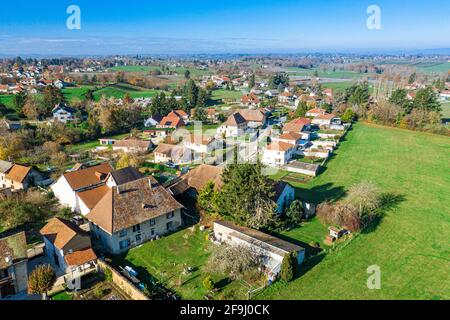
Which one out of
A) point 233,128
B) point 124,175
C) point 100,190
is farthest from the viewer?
point 233,128

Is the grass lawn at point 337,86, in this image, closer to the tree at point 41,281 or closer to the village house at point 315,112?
the village house at point 315,112

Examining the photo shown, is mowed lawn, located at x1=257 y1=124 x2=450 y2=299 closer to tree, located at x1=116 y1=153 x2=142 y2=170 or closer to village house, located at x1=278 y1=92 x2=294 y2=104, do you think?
tree, located at x1=116 y1=153 x2=142 y2=170

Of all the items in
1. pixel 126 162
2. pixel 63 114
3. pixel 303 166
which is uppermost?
pixel 63 114

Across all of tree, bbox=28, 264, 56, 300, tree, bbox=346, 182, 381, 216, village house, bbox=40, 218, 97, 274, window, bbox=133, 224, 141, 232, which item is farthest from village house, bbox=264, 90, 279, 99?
tree, bbox=28, 264, 56, 300

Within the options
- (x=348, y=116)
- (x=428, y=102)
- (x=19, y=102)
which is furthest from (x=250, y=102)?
(x=19, y=102)

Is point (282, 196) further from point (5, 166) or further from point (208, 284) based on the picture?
point (5, 166)

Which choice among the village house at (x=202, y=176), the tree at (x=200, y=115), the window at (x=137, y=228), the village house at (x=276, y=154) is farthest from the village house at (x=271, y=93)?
the window at (x=137, y=228)

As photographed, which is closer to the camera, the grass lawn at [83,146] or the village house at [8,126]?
the grass lawn at [83,146]
